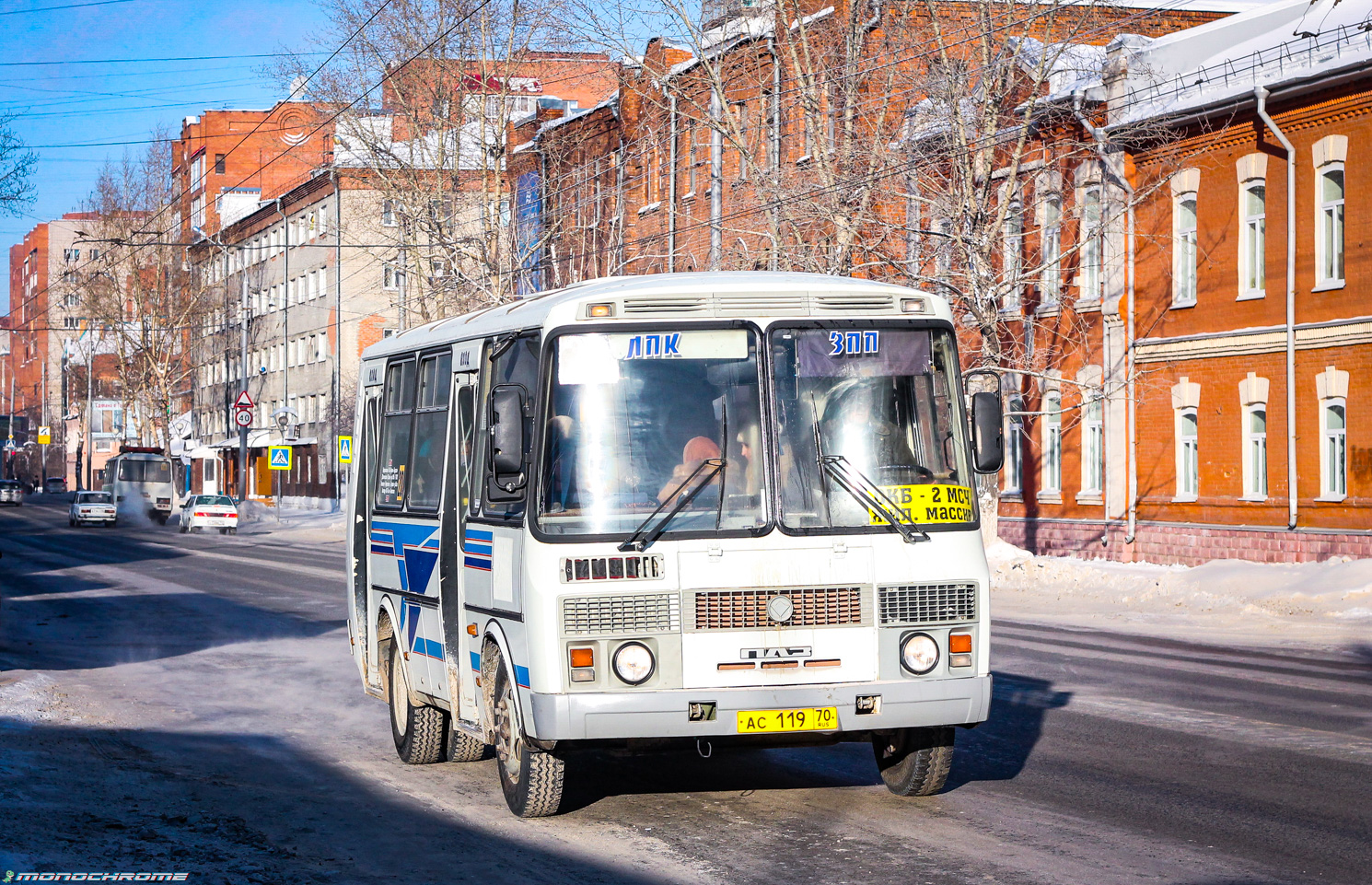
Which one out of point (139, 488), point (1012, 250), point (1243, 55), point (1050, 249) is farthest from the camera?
point (139, 488)

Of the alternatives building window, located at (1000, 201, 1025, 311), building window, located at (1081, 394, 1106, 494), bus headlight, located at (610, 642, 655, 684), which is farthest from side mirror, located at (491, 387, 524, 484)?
building window, located at (1081, 394, 1106, 494)

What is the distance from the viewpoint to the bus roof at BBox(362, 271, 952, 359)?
879cm

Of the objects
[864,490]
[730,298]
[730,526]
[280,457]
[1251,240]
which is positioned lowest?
[730,526]

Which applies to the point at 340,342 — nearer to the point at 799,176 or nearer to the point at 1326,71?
the point at 799,176

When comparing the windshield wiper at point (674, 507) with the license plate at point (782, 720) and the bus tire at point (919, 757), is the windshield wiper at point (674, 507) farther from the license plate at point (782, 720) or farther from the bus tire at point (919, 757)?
the bus tire at point (919, 757)

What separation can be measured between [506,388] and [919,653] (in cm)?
231

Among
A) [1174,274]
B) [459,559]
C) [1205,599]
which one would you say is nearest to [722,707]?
[459,559]

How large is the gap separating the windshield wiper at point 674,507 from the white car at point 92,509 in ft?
201

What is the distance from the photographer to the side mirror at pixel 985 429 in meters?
8.85

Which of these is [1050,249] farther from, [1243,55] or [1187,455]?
[1243,55]

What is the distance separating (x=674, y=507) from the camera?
847cm

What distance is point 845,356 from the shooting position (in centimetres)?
886

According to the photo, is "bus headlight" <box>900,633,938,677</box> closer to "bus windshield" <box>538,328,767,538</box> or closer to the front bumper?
the front bumper

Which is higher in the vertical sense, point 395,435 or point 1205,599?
point 395,435
